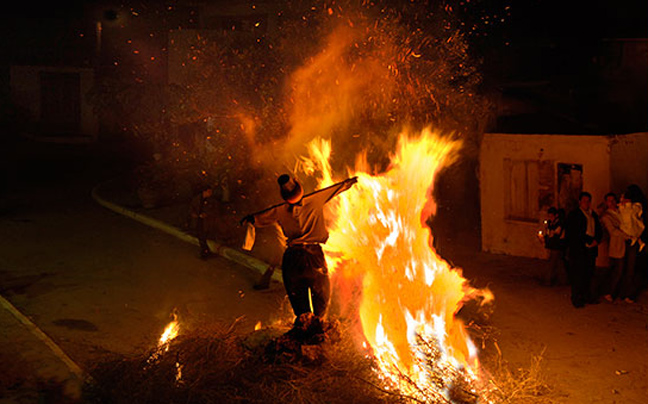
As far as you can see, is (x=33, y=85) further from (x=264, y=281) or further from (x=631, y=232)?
(x=631, y=232)

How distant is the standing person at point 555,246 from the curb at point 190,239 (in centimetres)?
432

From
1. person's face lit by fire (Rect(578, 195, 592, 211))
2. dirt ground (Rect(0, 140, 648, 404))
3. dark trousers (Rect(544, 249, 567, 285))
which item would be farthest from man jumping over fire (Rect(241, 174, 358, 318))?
dark trousers (Rect(544, 249, 567, 285))

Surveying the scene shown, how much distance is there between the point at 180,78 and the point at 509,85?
34.7 feet

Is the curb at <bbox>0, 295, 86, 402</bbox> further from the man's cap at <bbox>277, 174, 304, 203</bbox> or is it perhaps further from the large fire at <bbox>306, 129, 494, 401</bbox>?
the large fire at <bbox>306, 129, 494, 401</bbox>

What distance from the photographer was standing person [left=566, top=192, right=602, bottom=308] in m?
A: 9.44

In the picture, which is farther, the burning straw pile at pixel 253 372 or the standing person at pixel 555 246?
the standing person at pixel 555 246

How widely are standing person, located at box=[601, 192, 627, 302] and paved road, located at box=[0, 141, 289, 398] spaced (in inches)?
189

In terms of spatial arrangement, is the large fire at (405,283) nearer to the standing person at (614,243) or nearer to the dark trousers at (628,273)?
the standing person at (614,243)

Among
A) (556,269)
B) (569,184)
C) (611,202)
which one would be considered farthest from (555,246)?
(569,184)

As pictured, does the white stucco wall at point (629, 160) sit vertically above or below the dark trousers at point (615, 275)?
above

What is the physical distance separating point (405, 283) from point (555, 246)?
3296mm

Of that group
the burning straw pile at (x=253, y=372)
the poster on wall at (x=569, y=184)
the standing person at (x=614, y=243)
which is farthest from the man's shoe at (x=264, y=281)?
the poster on wall at (x=569, y=184)

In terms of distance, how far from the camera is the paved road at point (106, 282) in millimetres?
8766

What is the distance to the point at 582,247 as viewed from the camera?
9438 mm
